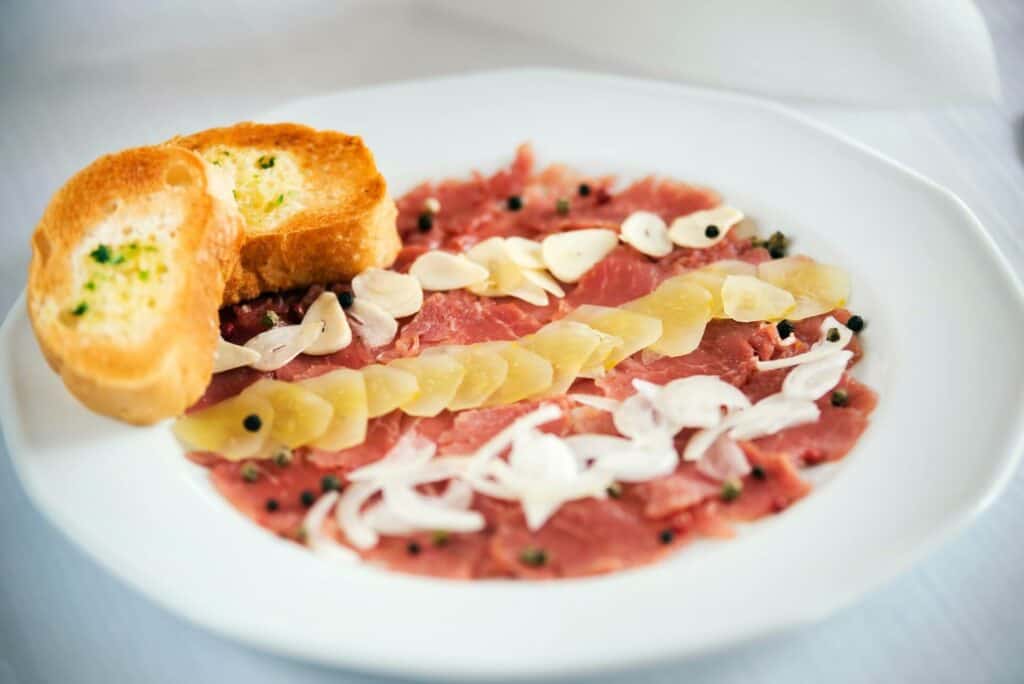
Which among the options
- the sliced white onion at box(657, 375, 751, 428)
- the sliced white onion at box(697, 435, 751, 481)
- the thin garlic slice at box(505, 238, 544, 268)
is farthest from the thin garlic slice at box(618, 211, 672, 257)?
the sliced white onion at box(697, 435, 751, 481)

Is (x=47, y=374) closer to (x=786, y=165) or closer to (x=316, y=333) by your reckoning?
→ (x=316, y=333)

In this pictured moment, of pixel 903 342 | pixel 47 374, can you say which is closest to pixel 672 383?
pixel 903 342

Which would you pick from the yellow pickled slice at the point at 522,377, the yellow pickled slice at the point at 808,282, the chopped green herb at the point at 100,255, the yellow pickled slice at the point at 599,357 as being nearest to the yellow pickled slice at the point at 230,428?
the chopped green herb at the point at 100,255

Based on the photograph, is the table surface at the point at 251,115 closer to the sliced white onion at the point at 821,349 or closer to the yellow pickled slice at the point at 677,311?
the sliced white onion at the point at 821,349

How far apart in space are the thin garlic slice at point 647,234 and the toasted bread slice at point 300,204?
1.10 m

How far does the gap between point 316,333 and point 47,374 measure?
3.49ft

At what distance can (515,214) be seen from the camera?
218 inches

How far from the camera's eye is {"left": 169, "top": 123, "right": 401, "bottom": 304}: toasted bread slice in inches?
194

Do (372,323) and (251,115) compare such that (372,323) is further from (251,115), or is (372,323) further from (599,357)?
(251,115)

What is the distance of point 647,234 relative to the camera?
529 centimetres

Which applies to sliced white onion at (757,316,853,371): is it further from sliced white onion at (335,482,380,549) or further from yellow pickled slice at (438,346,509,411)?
sliced white onion at (335,482,380,549)

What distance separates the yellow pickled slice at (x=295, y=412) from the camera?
4.22 meters

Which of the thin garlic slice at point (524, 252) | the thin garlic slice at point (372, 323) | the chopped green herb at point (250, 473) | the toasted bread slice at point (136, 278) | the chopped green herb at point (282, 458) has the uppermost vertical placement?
the toasted bread slice at point (136, 278)

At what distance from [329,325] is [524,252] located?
101 centimetres
